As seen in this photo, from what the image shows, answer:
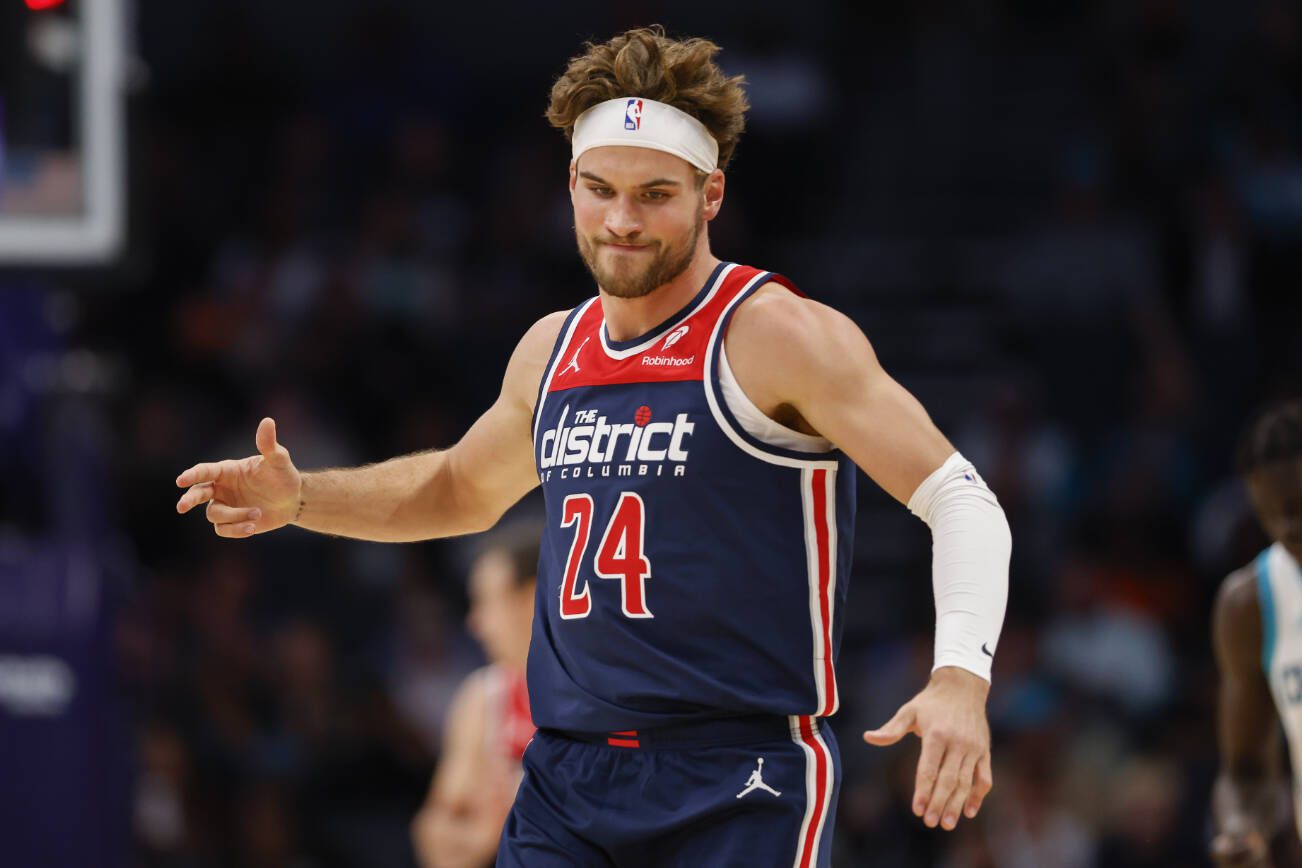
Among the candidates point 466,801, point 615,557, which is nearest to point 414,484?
point 615,557

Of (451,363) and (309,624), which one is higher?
(451,363)

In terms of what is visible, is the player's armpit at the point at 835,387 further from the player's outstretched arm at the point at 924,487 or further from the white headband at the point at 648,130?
the white headband at the point at 648,130

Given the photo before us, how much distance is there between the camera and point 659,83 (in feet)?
14.2

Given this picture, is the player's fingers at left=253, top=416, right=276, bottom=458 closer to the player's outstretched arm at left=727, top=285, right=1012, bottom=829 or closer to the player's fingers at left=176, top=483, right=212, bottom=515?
the player's fingers at left=176, top=483, right=212, bottom=515

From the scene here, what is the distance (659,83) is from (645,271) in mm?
442

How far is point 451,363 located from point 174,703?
2590 millimetres

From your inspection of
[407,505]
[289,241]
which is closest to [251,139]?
[289,241]

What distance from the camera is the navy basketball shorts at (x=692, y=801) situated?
399 centimetres

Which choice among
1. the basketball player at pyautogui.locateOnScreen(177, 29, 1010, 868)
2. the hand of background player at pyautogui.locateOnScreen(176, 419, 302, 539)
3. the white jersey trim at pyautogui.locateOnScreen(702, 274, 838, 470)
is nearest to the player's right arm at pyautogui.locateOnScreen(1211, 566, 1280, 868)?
the basketball player at pyautogui.locateOnScreen(177, 29, 1010, 868)

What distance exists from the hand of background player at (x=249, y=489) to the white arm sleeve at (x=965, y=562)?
1537 millimetres

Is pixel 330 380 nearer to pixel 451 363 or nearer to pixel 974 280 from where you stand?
pixel 451 363

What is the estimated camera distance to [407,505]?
4.80 meters

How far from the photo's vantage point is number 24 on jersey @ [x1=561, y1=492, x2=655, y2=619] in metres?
4.09

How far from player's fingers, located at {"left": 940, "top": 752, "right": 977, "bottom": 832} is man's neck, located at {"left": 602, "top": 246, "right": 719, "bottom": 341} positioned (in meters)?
1.27
